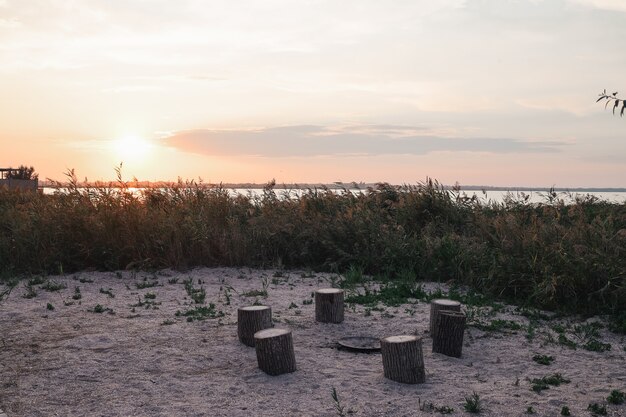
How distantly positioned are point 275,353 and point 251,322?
1008mm

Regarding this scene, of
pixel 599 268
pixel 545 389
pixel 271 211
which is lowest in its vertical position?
pixel 545 389

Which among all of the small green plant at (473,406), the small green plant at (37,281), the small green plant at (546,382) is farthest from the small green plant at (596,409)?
the small green plant at (37,281)

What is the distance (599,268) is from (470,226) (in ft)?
13.7

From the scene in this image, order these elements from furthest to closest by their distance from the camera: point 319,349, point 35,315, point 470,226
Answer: point 470,226
point 35,315
point 319,349

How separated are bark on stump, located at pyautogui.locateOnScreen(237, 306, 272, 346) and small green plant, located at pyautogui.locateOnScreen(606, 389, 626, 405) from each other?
11.3 ft

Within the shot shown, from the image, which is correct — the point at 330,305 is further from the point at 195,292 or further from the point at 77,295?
the point at 77,295

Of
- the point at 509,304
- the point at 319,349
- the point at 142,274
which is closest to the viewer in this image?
the point at 319,349

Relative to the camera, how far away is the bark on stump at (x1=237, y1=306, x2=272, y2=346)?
6.78 m

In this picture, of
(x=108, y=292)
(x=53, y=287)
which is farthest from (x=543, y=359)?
(x=53, y=287)

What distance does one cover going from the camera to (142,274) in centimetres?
1105

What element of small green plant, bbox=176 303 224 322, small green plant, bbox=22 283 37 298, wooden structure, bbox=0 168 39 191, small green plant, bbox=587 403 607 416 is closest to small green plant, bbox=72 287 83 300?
small green plant, bbox=22 283 37 298

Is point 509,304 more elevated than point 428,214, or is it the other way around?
point 428,214

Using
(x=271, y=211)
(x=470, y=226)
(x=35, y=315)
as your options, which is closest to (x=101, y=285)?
(x=35, y=315)

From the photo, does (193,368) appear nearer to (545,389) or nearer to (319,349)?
(319,349)
